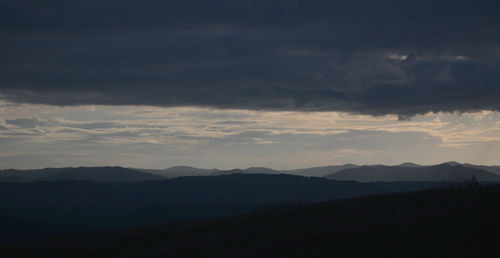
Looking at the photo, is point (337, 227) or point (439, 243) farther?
point (337, 227)

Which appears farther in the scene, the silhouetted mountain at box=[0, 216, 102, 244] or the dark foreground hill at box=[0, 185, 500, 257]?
the silhouetted mountain at box=[0, 216, 102, 244]

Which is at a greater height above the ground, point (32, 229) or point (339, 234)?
point (339, 234)

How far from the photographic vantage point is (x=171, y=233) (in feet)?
155

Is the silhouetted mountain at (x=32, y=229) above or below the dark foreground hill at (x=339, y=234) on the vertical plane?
below

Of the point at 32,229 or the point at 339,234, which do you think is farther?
the point at 32,229

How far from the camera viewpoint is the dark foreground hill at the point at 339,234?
104ft

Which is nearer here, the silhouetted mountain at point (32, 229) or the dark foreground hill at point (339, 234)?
the dark foreground hill at point (339, 234)

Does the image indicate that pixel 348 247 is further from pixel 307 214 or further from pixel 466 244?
pixel 307 214

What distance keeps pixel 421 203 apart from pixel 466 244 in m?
15.4

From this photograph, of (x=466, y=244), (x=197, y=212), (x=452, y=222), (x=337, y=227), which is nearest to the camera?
(x=466, y=244)

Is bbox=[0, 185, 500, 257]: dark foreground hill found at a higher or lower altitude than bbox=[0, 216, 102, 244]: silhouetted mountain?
higher

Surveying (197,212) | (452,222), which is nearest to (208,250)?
(452,222)

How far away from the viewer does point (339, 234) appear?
36875 mm

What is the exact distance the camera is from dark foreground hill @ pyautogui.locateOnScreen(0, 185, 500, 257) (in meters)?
31.7
